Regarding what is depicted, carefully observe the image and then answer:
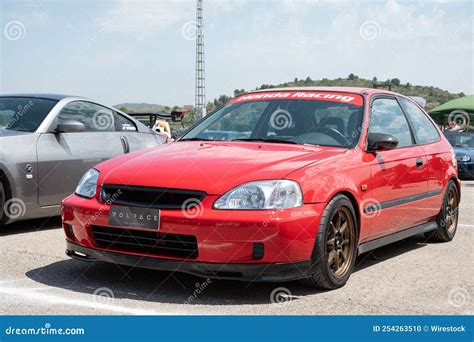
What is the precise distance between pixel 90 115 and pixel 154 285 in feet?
12.4

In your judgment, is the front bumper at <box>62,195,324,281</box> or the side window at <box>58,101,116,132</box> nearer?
the front bumper at <box>62,195,324,281</box>

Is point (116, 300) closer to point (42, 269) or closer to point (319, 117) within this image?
point (42, 269)

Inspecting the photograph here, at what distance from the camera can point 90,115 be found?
8.87 meters

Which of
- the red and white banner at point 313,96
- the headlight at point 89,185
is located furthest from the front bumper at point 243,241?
the red and white banner at point 313,96

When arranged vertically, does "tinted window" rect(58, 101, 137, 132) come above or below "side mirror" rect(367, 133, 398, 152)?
below

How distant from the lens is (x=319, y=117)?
20.9 feet

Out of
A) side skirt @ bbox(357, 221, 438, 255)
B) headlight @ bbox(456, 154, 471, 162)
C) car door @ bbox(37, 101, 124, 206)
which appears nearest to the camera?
side skirt @ bbox(357, 221, 438, 255)

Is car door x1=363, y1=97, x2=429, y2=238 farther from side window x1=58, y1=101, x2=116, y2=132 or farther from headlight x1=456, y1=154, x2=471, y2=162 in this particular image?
headlight x1=456, y1=154, x2=471, y2=162

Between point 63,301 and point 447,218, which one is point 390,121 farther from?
point 63,301

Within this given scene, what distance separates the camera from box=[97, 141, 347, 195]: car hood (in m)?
5.18

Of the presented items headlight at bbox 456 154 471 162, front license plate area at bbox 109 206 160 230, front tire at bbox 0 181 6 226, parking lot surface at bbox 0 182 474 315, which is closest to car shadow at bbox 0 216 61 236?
front tire at bbox 0 181 6 226

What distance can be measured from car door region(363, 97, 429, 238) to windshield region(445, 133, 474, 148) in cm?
1359

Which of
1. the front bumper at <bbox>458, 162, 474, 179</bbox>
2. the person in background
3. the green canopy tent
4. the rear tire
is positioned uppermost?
the rear tire

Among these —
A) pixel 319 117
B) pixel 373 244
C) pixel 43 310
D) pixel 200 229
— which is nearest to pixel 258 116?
pixel 319 117
